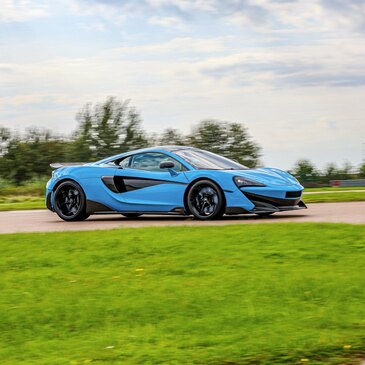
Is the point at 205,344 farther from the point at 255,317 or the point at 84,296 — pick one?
the point at 84,296

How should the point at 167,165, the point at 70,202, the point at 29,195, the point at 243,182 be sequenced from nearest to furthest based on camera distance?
the point at 243,182 → the point at 167,165 → the point at 70,202 → the point at 29,195

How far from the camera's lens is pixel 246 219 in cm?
1384

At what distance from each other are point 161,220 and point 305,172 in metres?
21.2

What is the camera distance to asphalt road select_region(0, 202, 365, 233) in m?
13.3

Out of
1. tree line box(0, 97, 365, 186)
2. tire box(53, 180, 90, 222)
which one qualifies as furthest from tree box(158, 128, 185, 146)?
tire box(53, 180, 90, 222)

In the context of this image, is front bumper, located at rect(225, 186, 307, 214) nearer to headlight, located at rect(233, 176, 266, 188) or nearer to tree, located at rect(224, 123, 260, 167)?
headlight, located at rect(233, 176, 266, 188)

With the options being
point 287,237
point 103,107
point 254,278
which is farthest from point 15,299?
point 103,107

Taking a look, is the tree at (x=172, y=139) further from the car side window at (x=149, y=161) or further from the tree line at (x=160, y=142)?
the car side window at (x=149, y=161)

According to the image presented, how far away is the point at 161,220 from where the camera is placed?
1462 cm

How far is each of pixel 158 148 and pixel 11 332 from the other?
26.2 feet

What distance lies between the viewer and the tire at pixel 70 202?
14.9m

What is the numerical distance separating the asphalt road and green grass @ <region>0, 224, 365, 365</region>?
2.03m

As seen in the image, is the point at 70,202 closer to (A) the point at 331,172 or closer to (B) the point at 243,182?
(B) the point at 243,182

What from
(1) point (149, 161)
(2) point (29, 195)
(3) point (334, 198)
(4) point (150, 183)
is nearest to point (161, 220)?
(4) point (150, 183)
